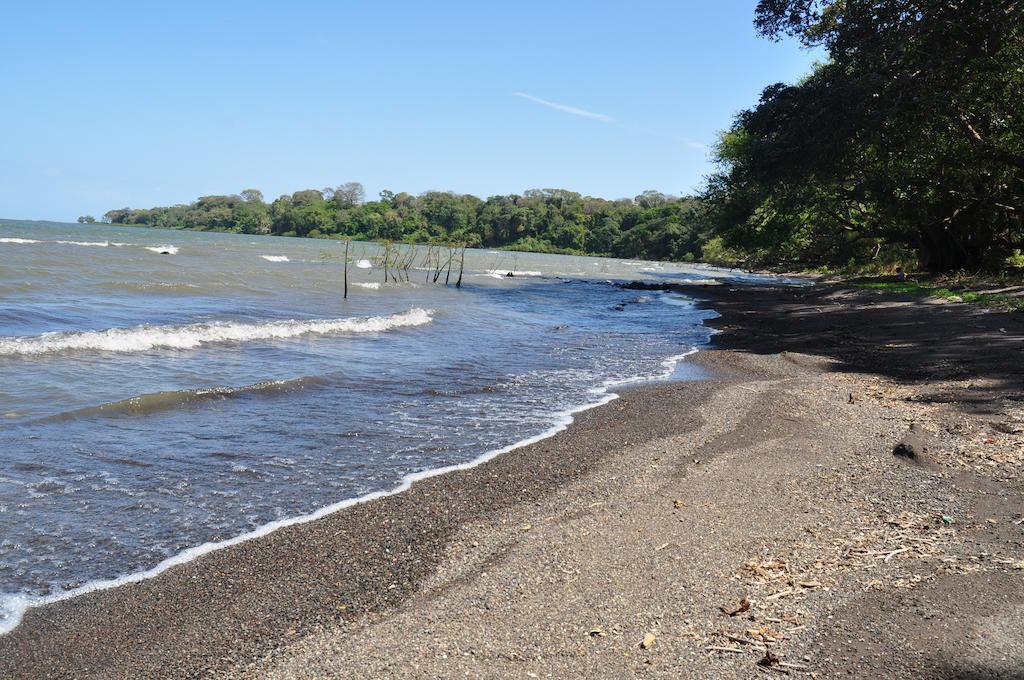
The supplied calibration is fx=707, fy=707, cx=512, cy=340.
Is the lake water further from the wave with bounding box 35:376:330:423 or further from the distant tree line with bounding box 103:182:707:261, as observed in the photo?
the distant tree line with bounding box 103:182:707:261

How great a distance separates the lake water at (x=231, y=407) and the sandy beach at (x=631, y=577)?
0.73 metres

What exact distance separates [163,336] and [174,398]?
5.33m

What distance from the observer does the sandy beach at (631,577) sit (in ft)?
11.1

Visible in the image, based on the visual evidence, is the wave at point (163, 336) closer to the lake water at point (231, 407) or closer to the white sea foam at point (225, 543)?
the lake water at point (231, 407)

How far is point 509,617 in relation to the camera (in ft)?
12.3

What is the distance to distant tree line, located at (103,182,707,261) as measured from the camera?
130m

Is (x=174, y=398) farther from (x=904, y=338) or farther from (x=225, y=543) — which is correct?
(x=904, y=338)

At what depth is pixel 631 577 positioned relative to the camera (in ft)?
13.7

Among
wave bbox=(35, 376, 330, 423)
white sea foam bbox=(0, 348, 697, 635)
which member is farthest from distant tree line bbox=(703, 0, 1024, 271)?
wave bbox=(35, 376, 330, 423)

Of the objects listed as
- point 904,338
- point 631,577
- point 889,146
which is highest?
point 889,146

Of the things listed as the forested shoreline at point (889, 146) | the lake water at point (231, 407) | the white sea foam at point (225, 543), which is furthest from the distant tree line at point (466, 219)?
the white sea foam at point (225, 543)

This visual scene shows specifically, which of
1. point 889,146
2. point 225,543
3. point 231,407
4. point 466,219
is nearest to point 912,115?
point 889,146

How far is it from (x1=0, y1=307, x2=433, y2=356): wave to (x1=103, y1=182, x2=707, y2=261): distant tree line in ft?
342

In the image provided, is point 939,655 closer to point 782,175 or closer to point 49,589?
point 49,589
